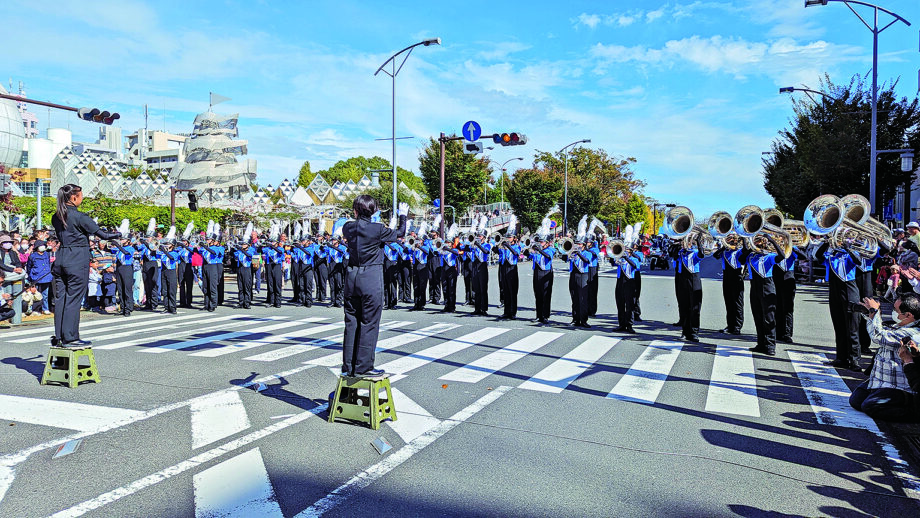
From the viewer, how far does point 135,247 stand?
1623cm

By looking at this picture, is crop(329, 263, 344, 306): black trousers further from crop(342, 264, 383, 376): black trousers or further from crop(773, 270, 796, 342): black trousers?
crop(342, 264, 383, 376): black trousers

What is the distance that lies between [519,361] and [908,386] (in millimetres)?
4784

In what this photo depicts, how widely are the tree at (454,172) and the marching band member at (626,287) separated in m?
33.7

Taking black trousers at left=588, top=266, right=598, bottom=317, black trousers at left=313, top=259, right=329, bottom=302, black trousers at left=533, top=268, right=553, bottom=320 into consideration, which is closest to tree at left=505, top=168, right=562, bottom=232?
black trousers at left=313, top=259, right=329, bottom=302

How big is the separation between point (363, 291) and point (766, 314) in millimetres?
7263

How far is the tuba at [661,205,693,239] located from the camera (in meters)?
12.5

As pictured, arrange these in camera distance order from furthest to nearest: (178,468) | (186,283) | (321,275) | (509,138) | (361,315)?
(509,138) → (321,275) → (186,283) → (361,315) → (178,468)

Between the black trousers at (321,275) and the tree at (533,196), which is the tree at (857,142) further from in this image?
the tree at (533,196)

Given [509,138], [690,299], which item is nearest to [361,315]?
[690,299]

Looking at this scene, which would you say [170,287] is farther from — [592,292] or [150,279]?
[592,292]

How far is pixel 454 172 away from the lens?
47.3m

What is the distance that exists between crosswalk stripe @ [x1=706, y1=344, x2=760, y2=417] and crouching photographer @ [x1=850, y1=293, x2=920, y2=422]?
115cm

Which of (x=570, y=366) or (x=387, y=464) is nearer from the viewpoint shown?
(x=387, y=464)

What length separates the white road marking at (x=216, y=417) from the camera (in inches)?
224
